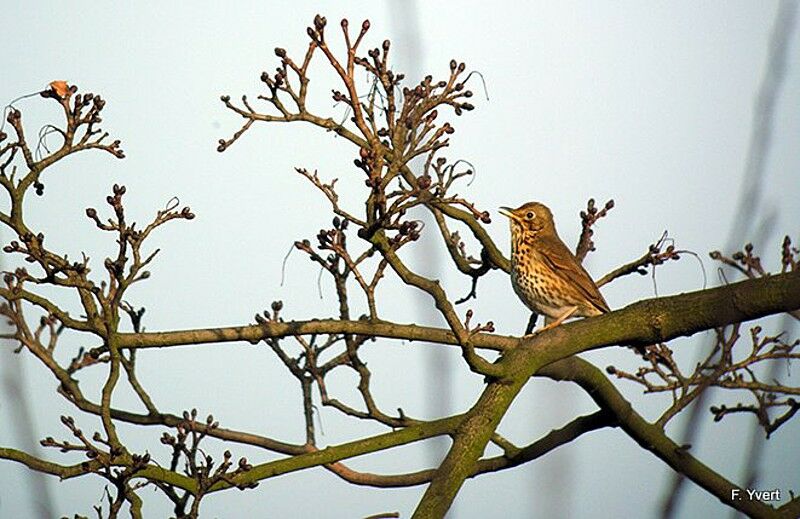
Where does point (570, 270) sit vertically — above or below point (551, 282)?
above

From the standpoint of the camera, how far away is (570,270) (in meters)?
6.66

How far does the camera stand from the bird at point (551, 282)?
6.41 m

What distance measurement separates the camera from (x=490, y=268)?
563cm

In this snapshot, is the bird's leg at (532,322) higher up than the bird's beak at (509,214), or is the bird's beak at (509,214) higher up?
the bird's beak at (509,214)

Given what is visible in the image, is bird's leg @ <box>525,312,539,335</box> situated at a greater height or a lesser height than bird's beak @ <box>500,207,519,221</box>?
lesser

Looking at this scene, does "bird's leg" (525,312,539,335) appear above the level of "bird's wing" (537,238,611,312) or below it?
below

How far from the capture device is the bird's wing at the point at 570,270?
6.43 metres

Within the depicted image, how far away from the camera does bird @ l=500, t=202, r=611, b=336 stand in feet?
21.0

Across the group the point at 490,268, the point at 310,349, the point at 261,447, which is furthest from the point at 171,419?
the point at 490,268

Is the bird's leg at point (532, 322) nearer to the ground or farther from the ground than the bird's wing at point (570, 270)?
nearer to the ground

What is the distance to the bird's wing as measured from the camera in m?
6.43

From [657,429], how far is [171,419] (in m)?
2.29

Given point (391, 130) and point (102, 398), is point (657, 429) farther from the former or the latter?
point (102, 398)

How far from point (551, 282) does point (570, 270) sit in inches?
8.4
